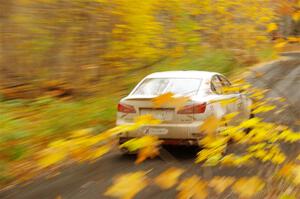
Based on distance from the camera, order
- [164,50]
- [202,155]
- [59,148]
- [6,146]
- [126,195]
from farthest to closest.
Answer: [164,50], [6,146], [202,155], [59,148], [126,195]

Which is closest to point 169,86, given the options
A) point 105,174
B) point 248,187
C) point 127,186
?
point 105,174

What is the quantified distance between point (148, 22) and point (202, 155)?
7786 millimetres

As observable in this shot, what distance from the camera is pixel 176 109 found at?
726 cm

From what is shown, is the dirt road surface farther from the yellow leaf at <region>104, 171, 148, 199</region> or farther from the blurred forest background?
the yellow leaf at <region>104, 171, 148, 199</region>

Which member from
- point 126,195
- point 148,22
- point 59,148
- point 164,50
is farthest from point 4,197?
point 164,50

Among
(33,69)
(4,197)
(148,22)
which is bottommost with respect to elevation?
(4,197)

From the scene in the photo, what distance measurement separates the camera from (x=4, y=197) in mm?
5918

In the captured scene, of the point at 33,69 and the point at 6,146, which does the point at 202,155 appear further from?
the point at 33,69

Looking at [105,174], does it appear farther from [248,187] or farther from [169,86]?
[248,187]

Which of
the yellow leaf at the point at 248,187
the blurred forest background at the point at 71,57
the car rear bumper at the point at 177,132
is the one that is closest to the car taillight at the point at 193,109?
the car rear bumper at the point at 177,132

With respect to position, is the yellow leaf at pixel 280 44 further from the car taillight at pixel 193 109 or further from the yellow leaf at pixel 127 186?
the yellow leaf at pixel 127 186

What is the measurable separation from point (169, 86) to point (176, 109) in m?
0.70

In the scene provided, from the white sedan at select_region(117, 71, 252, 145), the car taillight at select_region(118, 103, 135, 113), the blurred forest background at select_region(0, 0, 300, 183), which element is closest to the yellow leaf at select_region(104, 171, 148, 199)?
the white sedan at select_region(117, 71, 252, 145)

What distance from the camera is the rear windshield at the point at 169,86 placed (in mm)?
7662
